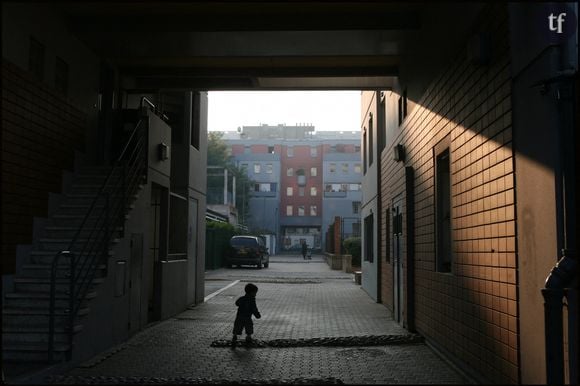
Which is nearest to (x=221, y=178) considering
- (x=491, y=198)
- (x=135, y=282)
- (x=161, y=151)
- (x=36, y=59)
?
(x=161, y=151)

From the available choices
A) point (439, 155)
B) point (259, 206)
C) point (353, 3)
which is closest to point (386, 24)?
point (353, 3)

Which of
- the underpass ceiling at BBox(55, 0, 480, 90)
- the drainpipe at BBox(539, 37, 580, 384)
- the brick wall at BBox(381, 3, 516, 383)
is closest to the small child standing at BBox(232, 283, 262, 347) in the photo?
the brick wall at BBox(381, 3, 516, 383)

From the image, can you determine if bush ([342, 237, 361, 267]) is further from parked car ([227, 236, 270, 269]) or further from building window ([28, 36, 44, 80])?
building window ([28, 36, 44, 80])

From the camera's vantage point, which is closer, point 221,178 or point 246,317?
point 246,317

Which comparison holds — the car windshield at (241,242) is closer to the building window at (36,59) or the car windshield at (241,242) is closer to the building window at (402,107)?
the building window at (402,107)

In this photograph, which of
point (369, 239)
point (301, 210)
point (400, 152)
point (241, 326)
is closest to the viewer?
point (241, 326)

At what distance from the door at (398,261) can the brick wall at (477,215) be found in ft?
6.84

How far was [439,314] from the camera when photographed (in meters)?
8.20

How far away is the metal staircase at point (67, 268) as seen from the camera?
701 centimetres

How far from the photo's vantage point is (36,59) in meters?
8.35

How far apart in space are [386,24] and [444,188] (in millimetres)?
2474

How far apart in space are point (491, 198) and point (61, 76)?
660 centimetres

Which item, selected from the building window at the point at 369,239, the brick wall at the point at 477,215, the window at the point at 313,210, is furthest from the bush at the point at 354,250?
the window at the point at 313,210

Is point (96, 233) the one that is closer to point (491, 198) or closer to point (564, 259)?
point (491, 198)
